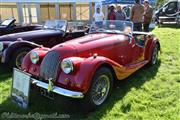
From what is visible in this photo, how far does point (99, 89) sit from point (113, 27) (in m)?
1.99

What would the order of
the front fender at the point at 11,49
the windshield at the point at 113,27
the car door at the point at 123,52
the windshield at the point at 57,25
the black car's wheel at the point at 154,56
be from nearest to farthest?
the car door at the point at 123,52
the windshield at the point at 113,27
the front fender at the point at 11,49
the black car's wheel at the point at 154,56
the windshield at the point at 57,25

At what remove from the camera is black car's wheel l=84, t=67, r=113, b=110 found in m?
3.93

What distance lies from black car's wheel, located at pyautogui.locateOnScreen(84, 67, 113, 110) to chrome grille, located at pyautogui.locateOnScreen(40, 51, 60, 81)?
645 mm

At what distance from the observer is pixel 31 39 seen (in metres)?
7.18

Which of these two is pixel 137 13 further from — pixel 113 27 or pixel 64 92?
pixel 64 92

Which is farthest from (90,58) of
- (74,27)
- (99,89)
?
(74,27)

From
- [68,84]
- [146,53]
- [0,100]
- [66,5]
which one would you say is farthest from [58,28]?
[66,5]

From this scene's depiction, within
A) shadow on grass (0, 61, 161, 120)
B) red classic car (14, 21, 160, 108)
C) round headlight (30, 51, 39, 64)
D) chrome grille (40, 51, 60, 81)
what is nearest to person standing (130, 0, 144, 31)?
red classic car (14, 21, 160, 108)


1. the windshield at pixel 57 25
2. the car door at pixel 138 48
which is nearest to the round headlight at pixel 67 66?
the car door at pixel 138 48

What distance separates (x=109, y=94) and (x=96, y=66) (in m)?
0.79

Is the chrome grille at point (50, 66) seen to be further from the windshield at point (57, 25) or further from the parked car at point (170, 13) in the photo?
the parked car at point (170, 13)

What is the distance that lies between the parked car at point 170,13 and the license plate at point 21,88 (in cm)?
1506

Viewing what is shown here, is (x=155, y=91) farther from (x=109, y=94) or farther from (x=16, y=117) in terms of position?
(x=16, y=117)

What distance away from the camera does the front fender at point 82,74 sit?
12.5ft
